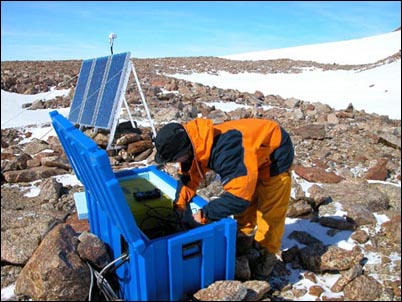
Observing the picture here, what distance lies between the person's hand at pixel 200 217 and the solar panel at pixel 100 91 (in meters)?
3.26

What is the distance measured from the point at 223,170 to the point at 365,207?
6.82 feet

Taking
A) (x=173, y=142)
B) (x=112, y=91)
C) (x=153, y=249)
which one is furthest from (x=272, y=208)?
(x=112, y=91)

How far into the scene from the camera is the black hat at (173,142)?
237cm

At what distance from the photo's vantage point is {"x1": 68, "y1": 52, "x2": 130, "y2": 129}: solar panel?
5.61 m

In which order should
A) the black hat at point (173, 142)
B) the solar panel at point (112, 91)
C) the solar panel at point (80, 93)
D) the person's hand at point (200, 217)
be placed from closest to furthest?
the black hat at point (173, 142) → the person's hand at point (200, 217) → the solar panel at point (112, 91) → the solar panel at point (80, 93)

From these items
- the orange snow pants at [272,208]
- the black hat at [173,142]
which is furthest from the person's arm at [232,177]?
the orange snow pants at [272,208]

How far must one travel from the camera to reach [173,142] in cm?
236

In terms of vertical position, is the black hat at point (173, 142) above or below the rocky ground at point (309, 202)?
above

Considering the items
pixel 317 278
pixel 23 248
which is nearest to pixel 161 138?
pixel 23 248

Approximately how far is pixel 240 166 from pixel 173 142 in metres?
0.44

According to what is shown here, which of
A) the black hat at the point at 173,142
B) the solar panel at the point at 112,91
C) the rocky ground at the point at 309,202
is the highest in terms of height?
the solar panel at the point at 112,91

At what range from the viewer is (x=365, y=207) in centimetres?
384

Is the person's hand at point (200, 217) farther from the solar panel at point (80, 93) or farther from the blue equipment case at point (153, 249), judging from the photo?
the solar panel at point (80, 93)

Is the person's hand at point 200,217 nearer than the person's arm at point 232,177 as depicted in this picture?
No
